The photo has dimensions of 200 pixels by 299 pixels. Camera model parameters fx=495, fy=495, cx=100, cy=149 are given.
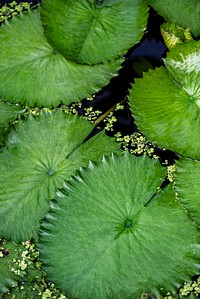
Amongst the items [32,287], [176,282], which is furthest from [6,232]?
[176,282]

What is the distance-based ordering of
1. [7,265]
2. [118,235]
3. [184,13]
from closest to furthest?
[118,235], [7,265], [184,13]

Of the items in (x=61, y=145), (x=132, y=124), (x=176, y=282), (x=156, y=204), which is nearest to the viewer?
(x=176, y=282)

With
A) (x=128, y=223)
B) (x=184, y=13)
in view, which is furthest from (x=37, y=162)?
(x=184, y=13)

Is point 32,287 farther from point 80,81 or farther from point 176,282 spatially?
point 80,81

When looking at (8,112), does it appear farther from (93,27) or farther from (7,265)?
(7,265)

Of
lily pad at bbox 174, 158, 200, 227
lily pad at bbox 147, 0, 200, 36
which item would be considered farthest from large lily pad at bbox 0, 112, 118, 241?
lily pad at bbox 147, 0, 200, 36

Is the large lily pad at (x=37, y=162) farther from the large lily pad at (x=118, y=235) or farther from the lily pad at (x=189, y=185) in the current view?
the lily pad at (x=189, y=185)
